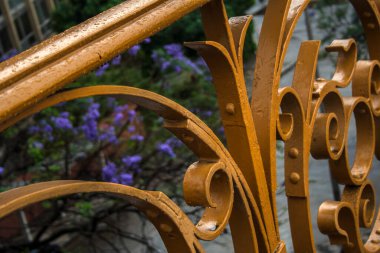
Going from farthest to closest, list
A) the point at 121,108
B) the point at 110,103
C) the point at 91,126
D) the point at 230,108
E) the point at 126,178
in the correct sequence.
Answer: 1. the point at 110,103
2. the point at 121,108
3. the point at 91,126
4. the point at 126,178
5. the point at 230,108

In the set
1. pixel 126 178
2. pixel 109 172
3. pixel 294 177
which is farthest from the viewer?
pixel 109 172

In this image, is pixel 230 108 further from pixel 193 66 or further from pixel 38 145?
pixel 193 66

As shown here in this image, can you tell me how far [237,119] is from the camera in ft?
3.44

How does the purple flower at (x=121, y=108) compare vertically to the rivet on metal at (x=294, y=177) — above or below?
below

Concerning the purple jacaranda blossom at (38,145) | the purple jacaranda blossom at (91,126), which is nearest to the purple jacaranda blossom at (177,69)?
the purple jacaranda blossom at (91,126)

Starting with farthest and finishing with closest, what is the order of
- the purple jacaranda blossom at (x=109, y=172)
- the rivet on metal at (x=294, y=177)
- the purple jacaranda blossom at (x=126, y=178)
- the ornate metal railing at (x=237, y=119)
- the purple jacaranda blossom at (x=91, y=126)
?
the purple jacaranda blossom at (x=91, y=126)
the purple jacaranda blossom at (x=109, y=172)
the purple jacaranda blossom at (x=126, y=178)
the rivet on metal at (x=294, y=177)
the ornate metal railing at (x=237, y=119)

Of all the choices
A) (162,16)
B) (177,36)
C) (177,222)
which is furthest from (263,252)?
(177,36)

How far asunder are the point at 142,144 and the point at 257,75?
4.21 meters

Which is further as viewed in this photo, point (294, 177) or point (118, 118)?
point (118, 118)

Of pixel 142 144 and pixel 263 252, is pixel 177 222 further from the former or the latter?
pixel 142 144

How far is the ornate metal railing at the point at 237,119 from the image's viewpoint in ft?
2.29

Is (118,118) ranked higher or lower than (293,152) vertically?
lower

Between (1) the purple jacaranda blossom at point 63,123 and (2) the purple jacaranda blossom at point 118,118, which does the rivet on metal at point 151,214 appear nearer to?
(1) the purple jacaranda blossom at point 63,123

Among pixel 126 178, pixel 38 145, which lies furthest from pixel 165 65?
pixel 126 178
